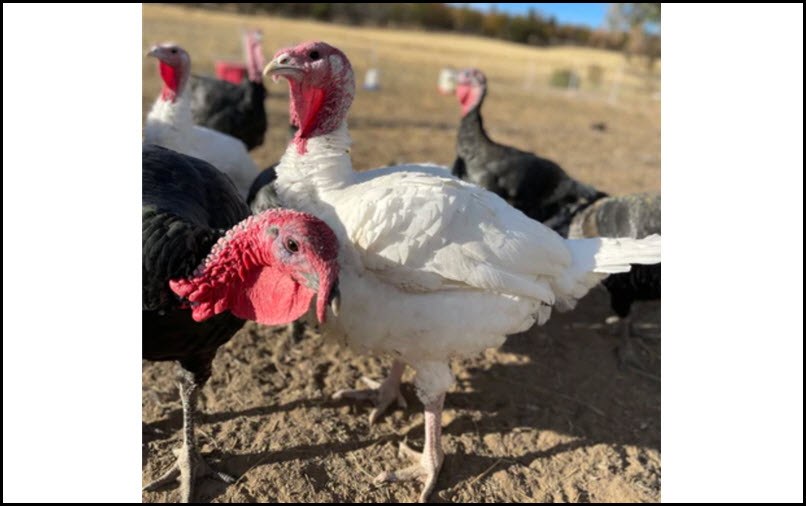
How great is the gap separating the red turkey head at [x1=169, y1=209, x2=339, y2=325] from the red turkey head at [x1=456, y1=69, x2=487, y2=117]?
3.91m

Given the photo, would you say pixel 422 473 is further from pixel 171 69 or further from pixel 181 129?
pixel 171 69

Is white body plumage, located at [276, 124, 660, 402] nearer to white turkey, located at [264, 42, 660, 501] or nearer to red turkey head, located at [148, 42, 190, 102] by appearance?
white turkey, located at [264, 42, 660, 501]

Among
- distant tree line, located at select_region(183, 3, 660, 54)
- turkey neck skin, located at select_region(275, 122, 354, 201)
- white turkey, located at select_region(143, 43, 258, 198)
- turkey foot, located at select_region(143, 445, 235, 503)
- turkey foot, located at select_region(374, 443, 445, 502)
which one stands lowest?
turkey foot, located at select_region(374, 443, 445, 502)

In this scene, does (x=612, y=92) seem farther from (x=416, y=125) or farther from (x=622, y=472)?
(x=622, y=472)

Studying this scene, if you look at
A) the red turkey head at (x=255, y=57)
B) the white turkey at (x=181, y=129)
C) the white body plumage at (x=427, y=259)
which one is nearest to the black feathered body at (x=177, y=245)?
the white body plumage at (x=427, y=259)

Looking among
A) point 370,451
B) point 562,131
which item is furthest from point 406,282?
point 562,131

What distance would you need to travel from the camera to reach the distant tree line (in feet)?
82.6

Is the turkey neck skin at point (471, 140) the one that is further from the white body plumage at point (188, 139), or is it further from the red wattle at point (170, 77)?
the red wattle at point (170, 77)

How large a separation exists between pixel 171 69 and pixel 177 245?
2.81 metres

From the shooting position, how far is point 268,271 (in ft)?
6.56

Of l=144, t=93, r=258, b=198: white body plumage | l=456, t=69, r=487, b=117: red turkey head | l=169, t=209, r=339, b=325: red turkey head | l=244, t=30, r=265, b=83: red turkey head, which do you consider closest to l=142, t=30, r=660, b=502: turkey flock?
l=169, t=209, r=339, b=325: red turkey head

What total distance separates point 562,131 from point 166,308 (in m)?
12.0

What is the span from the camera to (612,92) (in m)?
20.2

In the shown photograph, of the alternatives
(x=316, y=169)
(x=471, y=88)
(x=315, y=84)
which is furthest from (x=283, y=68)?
(x=471, y=88)
